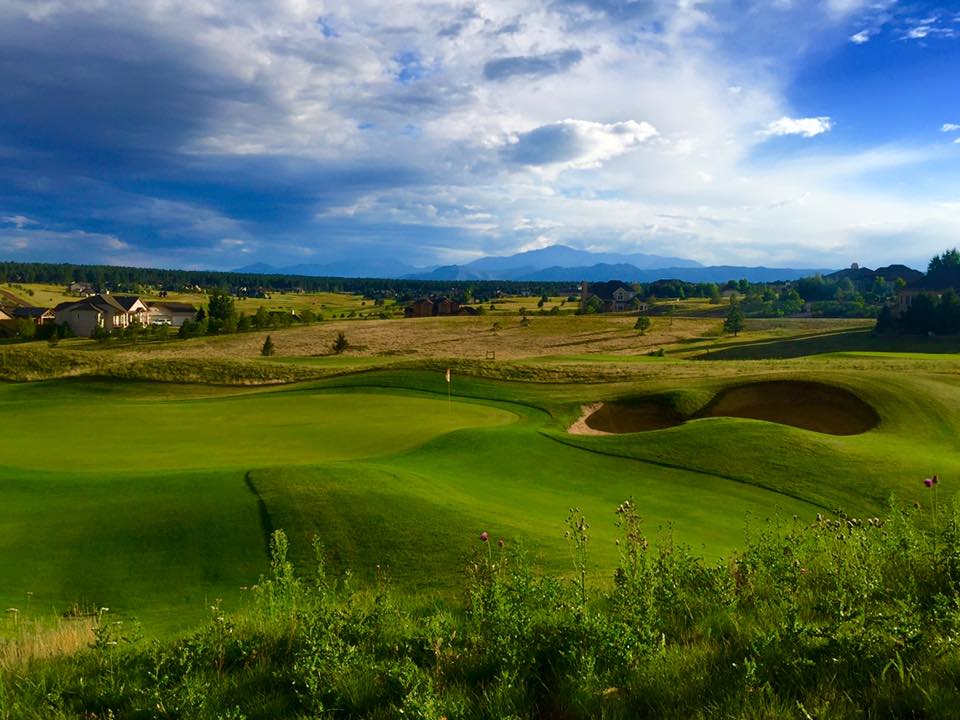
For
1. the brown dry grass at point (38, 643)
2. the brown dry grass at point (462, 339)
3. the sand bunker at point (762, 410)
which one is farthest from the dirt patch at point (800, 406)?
the brown dry grass at point (462, 339)

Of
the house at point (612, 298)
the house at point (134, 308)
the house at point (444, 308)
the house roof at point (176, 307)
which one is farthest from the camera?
the house at point (612, 298)

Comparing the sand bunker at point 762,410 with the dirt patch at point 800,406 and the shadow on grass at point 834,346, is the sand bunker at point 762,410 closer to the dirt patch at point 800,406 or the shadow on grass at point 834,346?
the dirt patch at point 800,406

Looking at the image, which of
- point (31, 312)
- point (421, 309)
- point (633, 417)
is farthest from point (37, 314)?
point (633, 417)

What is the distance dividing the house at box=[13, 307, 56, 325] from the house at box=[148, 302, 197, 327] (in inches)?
632

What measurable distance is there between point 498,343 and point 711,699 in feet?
268

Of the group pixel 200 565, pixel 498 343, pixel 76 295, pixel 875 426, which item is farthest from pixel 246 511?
pixel 76 295

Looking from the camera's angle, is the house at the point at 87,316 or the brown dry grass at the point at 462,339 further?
the house at the point at 87,316

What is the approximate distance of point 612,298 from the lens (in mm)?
162125

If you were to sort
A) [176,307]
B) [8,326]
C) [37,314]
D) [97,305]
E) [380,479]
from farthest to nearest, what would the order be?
[176,307] < [37,314] < [97,305] < [8,326] < [380,479]

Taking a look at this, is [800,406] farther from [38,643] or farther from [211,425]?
[38,643]

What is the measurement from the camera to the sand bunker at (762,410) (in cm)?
2467

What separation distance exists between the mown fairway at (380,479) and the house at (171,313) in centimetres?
9823

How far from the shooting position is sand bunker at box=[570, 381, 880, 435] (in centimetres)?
2467

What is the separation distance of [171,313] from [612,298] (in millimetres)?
100848
